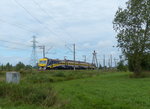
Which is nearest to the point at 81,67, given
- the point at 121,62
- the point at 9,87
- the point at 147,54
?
the point at 121,62

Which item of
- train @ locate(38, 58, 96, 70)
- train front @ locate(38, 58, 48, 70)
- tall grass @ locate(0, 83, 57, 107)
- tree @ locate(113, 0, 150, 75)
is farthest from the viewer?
train @ locate(38, 58, 96, 70)

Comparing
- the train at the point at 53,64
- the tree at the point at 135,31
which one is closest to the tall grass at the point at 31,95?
the tree at the point at 135,31

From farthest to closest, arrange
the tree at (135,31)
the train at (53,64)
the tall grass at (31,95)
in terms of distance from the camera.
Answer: the train at (53,64), the tree at (135,31), the tall grass at (31,95)

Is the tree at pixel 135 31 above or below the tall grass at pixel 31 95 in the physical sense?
above

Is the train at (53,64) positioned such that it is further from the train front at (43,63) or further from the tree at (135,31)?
the tree at (135,31)

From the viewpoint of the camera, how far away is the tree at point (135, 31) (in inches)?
1196

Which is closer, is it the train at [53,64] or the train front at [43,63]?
the train front at [43,63]

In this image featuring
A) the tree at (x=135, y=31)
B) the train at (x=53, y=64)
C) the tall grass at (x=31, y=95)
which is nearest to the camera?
the tall grass at (x=31, y=95)

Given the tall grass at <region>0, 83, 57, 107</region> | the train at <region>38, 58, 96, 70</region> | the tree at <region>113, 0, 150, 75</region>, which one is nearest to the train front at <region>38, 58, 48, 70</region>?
the train at <region>38, 58, 96, 70</region>

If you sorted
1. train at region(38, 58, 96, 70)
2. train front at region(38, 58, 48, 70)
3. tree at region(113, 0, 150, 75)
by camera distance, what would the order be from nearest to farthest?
tree at region(113, 0, 150, 75), train front at region(38, 58, 48, 70), train at region(38, 58, 96, 70)

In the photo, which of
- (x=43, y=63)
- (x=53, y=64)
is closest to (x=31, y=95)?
(x=43, y=63)

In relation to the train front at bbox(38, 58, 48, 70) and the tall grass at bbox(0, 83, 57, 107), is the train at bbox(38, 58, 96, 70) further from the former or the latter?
the tall grass at bbox(0, 83, 57, 107)

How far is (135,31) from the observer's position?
102 feet

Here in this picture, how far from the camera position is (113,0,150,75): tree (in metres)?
30.4
